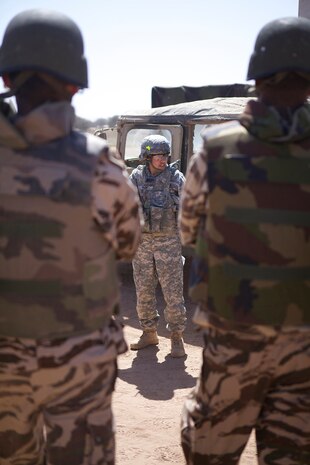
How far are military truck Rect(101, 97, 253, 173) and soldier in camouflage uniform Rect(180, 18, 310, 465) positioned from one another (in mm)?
5320

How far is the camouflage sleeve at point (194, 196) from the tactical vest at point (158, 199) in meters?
3.10

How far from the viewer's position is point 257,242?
7.54ft

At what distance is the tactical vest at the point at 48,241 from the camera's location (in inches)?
83.0

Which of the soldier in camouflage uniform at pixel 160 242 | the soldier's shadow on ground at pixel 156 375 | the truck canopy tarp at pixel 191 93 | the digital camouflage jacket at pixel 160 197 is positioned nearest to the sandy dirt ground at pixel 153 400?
the soldier's shadow on ground at pixel 156 375

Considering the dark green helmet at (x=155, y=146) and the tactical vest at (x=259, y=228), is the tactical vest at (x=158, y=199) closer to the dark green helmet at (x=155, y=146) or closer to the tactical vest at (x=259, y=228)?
the dark green helmet at (x=155, y=146)

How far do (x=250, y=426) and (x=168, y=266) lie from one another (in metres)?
3.32

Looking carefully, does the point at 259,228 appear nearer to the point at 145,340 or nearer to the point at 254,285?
the point at 254,285

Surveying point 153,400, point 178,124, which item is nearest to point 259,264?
point 153,400

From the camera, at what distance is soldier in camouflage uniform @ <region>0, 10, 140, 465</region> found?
6.96 ft

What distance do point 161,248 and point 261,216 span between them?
348 centimetres

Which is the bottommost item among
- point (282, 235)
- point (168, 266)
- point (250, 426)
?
point (168, 266)

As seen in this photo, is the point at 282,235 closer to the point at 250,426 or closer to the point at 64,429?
the point at 250,426

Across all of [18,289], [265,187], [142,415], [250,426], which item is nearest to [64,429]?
[18,289]

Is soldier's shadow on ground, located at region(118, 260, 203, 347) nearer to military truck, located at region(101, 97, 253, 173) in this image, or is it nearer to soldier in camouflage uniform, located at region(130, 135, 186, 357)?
soldier in camouflage uniform, located at region(130, 135, 186, 357)
